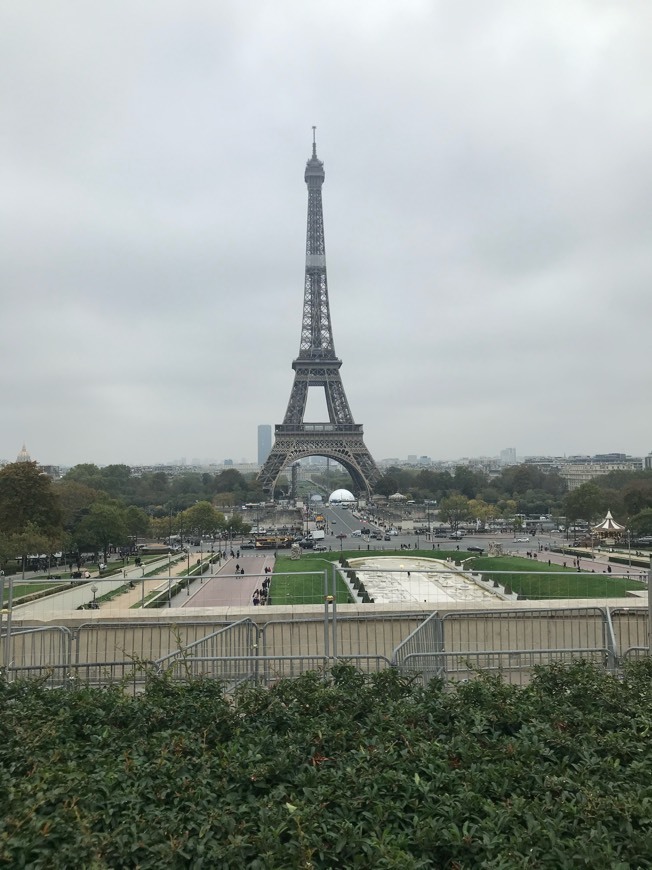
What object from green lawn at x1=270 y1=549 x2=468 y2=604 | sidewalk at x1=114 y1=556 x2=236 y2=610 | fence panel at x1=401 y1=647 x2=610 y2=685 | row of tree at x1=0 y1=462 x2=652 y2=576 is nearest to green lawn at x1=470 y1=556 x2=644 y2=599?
green lawn at x1=270 y1=549 x2=468 y2=604

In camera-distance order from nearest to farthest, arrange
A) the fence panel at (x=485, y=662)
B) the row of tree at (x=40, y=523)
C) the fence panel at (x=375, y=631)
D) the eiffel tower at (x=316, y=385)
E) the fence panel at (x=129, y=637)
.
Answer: the fence panel at (x=485, y=662)
the fence panel at (x=129, y=637)
the fence panel at (x=375, y=631)
the row of tree at (x=40, y=523)
the eiffel tower at (x=316, y=385)

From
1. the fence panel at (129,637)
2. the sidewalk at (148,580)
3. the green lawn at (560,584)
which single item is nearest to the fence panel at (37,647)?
the fence panel at (129,637)

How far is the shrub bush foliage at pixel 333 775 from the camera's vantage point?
3.34m

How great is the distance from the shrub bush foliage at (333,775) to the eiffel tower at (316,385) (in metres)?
Answer: 70.2

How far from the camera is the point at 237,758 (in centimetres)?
426

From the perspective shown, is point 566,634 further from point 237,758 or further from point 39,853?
point 39,853

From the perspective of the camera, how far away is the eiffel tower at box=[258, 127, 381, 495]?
77.2 m

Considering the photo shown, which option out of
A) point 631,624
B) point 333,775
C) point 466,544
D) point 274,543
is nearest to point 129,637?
point 333,775

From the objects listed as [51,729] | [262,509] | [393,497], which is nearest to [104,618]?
[51,729]

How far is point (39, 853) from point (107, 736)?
1376 mm

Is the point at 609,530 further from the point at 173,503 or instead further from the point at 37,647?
the point at 173,503

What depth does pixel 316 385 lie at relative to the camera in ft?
273

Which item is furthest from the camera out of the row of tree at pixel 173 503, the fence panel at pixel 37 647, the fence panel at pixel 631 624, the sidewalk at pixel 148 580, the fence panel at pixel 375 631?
the row of tree at pixel 173 503

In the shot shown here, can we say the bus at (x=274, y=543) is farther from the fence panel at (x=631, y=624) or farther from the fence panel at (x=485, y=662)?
the fence panel at (x=485, y=662)
